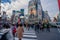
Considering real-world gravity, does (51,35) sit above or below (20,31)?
below

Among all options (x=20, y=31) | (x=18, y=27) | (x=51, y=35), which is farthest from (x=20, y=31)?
(x=51, y=35)

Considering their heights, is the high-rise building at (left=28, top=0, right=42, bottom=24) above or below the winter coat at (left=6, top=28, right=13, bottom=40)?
above

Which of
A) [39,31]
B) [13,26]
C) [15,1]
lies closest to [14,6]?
[15,1]

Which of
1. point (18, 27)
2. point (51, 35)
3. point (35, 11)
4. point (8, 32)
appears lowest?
point (51, 35)

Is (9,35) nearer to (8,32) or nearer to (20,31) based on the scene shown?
(8,32)

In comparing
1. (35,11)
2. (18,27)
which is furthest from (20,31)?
(35,11)

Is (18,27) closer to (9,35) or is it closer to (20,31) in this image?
(20,31)

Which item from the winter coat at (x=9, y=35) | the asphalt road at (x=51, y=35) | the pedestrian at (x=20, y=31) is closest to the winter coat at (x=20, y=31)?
the pedestrian at (x=20, y=31)

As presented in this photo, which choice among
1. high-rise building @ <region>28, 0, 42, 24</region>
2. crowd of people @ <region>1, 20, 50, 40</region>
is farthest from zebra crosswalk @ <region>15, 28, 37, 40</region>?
high-rise building @ <region>28, 0, 42, 24</region>

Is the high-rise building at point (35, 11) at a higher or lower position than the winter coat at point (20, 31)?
higher

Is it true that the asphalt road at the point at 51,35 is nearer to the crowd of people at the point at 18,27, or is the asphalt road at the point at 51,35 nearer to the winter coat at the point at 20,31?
the crowd of people at the point at 18,27

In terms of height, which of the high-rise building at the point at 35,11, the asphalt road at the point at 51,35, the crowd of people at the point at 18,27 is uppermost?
the high-rise building at the point at 35,11

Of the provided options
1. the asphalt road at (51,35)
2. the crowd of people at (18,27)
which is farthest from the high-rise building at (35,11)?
the asphalt road at (51,35)

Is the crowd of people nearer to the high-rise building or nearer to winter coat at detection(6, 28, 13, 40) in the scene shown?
winter coat at detection(6, 28, 13, 40)
